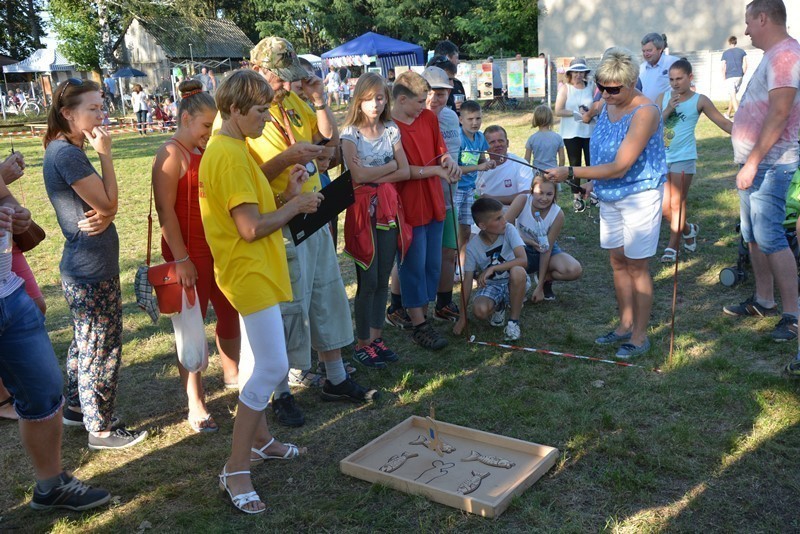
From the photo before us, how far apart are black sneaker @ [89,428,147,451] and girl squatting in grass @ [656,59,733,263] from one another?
4817 mm

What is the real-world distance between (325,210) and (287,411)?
1.25m

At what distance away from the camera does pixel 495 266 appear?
5.52 metres

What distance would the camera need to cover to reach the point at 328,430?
4051mm

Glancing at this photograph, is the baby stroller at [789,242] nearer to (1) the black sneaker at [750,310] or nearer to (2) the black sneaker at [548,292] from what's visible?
(1) the black sneaker at [750,310]

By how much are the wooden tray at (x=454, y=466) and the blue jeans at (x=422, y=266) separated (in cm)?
139

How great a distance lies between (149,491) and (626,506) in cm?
228

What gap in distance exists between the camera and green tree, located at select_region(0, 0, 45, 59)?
49.5 metres

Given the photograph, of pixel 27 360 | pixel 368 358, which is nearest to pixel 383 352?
pixel 368 358

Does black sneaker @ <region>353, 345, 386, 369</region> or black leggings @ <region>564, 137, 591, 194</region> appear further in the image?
black leggings @ <region>564, 137, 591, 194</region>

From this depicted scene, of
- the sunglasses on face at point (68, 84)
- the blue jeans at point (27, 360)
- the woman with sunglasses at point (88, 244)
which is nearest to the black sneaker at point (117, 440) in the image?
the woman with sunglasses at point (88, 244)

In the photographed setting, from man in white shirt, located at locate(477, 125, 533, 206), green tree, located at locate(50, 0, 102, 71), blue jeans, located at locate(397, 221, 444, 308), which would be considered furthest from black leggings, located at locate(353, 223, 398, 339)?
green tree, located at locate(50, 0, 102, 71)

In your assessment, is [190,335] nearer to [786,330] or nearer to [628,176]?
[628,176]

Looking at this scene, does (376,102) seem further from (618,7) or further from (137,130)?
(618,7)

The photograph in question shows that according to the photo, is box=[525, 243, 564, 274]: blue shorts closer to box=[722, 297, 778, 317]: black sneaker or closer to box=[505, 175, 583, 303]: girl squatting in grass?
box=[505, 175, 583, 303]: girl squatting in grass
